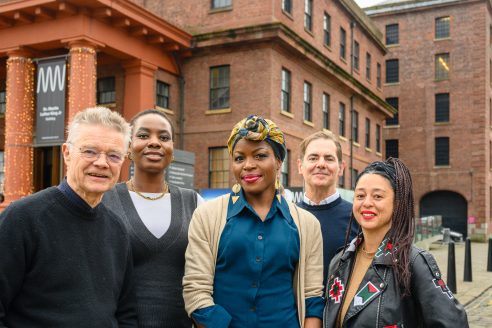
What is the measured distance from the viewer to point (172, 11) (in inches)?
928

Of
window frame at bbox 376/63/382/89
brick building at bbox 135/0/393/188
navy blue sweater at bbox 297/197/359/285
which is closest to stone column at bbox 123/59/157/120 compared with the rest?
brick building at bbox 135/0/393/188

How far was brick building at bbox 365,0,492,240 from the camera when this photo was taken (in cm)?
4100

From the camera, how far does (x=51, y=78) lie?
1736 centimetres

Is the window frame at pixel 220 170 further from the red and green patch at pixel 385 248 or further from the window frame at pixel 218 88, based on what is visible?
the red and green patch at pixel 385 248

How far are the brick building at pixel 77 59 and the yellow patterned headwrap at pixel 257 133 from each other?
1454cm

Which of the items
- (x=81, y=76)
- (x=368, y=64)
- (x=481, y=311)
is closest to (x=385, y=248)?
(x=481, y=311)

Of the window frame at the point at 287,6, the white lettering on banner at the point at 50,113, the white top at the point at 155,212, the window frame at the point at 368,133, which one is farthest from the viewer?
the window frame at the point at 368,133

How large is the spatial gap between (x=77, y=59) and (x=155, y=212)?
15.2 meters

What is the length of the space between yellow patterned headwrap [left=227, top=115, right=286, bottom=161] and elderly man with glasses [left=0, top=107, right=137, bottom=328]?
672 mm

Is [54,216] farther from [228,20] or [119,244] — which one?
[228,20]

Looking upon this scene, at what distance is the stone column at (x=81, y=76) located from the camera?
57.5 ft

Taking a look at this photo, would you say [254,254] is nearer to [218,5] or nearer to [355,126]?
[218,5]

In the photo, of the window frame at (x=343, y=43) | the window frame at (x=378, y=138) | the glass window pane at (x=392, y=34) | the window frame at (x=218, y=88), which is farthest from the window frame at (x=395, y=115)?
the window frame at (x=218, y=88)

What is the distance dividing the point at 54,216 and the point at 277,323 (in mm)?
1414
